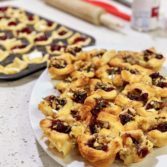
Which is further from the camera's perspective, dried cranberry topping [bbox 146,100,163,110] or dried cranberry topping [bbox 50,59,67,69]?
dried cranberry topping [bbox 50,59,67,69]

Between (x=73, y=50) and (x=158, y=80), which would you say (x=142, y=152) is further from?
(x=73, y=50)

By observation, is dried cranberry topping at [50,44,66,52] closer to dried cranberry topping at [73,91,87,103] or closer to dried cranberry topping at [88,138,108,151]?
dried cranberry topping at [73,91,87,103]

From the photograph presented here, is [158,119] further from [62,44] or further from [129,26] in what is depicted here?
[129,26]

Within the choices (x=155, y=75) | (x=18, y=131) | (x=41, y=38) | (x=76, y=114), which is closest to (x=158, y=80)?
(x=155, y=75)

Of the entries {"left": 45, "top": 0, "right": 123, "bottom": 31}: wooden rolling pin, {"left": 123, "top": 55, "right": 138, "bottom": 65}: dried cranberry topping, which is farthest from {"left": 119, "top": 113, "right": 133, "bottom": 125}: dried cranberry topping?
{"left": 45, "top": 0, "right": 123, "bottom": 31}: wooden rolling pin

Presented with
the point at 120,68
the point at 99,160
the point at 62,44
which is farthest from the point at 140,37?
the point at 99,160

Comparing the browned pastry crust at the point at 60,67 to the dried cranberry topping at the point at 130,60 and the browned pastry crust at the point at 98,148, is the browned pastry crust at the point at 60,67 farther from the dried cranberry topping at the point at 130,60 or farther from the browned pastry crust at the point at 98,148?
the browned pastry crust at the point at 98,148
